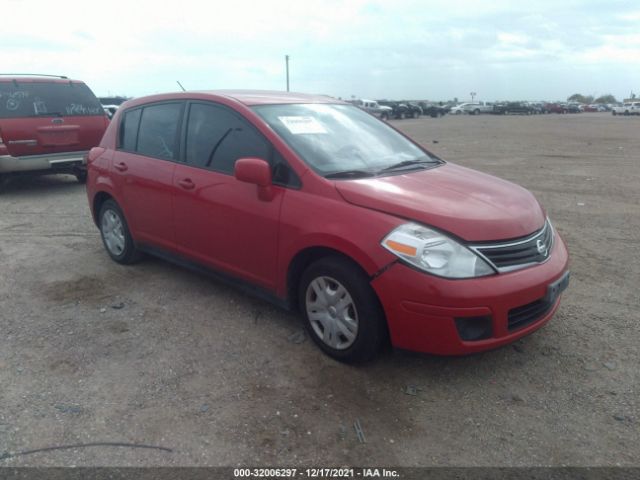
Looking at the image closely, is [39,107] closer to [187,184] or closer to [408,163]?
[187,184]

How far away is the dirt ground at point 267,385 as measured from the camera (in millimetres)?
2674

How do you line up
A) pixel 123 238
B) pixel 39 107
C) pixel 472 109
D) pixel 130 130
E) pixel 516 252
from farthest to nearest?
pixel 472 109
pixel 39 107
pixel 123 238
pixel 130 130
pixel 516 252

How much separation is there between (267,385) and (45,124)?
24.3 feet

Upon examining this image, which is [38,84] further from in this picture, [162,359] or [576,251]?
[576,251]

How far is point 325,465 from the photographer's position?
2568 mm

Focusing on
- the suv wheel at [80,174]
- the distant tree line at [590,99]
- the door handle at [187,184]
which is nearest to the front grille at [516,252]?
the door handle at [187,184]

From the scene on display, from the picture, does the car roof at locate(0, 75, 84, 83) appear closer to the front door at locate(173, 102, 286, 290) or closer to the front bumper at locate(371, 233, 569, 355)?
the front door at locate(173, 102, 286, 290)

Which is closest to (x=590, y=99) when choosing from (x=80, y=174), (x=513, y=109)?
(x=513, y=109)

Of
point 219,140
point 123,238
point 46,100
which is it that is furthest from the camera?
point 46,100

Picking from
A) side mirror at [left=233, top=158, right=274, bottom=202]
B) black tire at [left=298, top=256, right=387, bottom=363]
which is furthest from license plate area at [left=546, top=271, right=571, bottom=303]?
side mirror at [left=233, top=158, right=274, bottom=202]

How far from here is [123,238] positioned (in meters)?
5.21

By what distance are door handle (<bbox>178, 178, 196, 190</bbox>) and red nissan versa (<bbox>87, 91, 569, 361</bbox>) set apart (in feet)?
0.04

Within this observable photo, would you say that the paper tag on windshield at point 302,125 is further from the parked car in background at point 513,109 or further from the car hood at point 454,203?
the parked car in background at point 513,109

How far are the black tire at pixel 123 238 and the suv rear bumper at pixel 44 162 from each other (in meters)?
3.94
